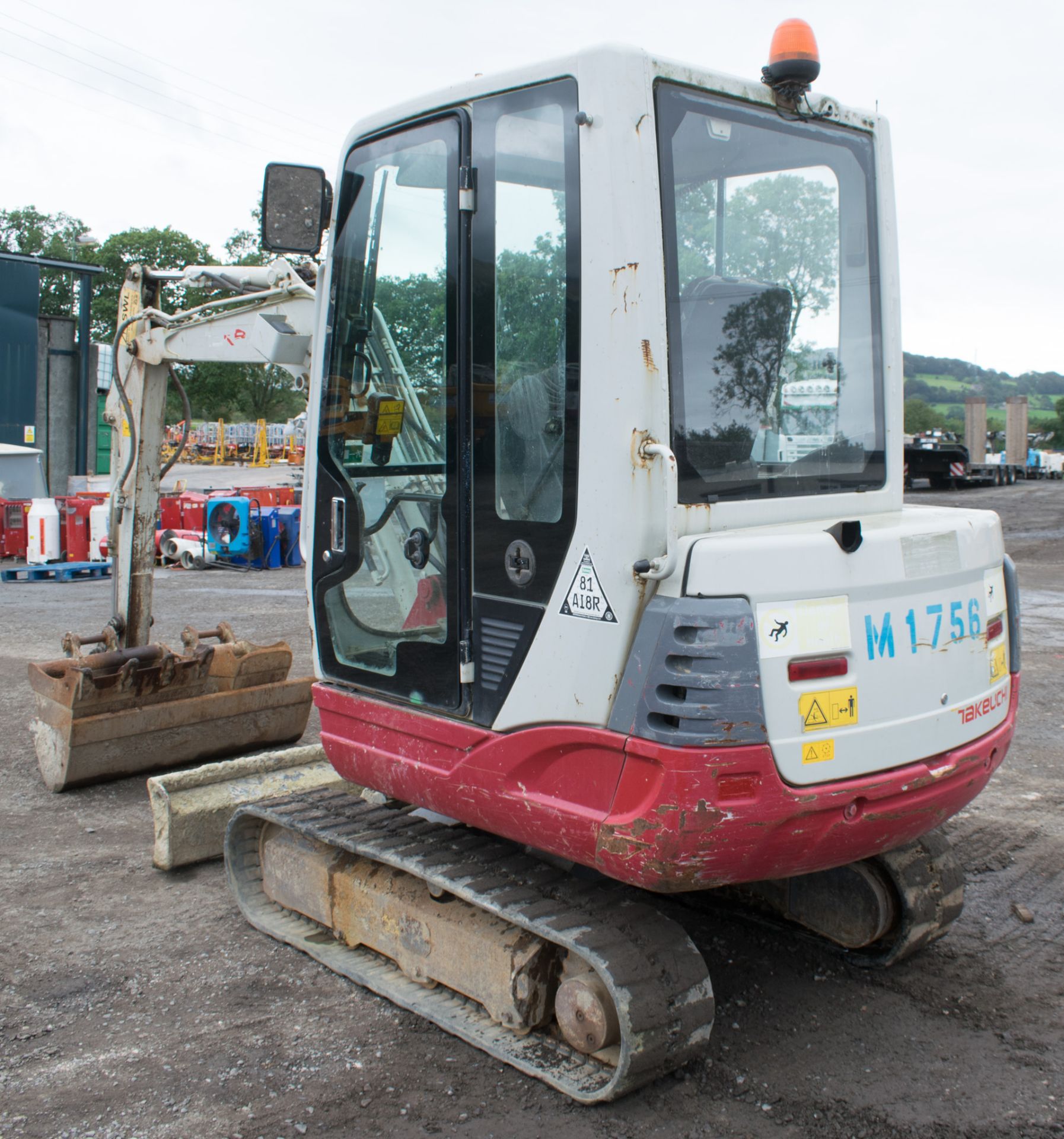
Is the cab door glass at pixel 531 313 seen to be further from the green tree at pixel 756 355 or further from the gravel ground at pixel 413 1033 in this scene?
the gravel ground at pixel 413 1033

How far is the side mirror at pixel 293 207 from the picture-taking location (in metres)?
3.61

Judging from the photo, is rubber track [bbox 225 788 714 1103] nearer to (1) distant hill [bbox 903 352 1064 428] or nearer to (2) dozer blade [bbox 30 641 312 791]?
(2) dozer blade [bbox 30 641 312 791]

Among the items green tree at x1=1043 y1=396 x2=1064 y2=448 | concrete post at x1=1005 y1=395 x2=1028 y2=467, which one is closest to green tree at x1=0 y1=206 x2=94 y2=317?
concrete post at x1=1005 y1=395 x2=1028 y2=467

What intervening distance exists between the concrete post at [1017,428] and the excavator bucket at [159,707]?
4129cm

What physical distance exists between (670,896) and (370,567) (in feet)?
6.36

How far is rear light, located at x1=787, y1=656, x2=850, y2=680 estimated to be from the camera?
9.33ft

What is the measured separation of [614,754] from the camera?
9.55ft

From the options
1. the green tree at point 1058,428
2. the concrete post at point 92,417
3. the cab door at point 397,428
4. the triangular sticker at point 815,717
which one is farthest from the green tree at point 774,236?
the green tree at point 1058,428

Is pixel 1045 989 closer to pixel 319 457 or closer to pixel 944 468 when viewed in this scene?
pixel 319 457

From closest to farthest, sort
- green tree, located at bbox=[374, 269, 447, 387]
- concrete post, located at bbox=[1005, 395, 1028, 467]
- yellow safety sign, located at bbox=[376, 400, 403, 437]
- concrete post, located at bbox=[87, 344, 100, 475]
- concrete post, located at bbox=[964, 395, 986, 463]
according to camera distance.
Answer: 1. green tree, located at bbox=[374, 269, 447, 387]
2. yellow safety sign, located at bbox=[376, 400, 403, 437]
3. concrete post, located at bbox=[87, 344, 100, 475]
4. concrete post, located at bbox=[964, 395, 986, 463]
5. concrete post, located at bbox=[1005, 395, 1028, 467]

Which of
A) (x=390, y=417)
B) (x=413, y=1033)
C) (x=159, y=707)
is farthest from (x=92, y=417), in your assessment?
(x=413, y=1033)

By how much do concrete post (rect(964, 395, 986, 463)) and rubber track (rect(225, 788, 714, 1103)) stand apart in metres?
41.0

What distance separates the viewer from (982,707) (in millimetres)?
3348

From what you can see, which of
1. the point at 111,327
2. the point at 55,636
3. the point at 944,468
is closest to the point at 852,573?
the point at 55,636
